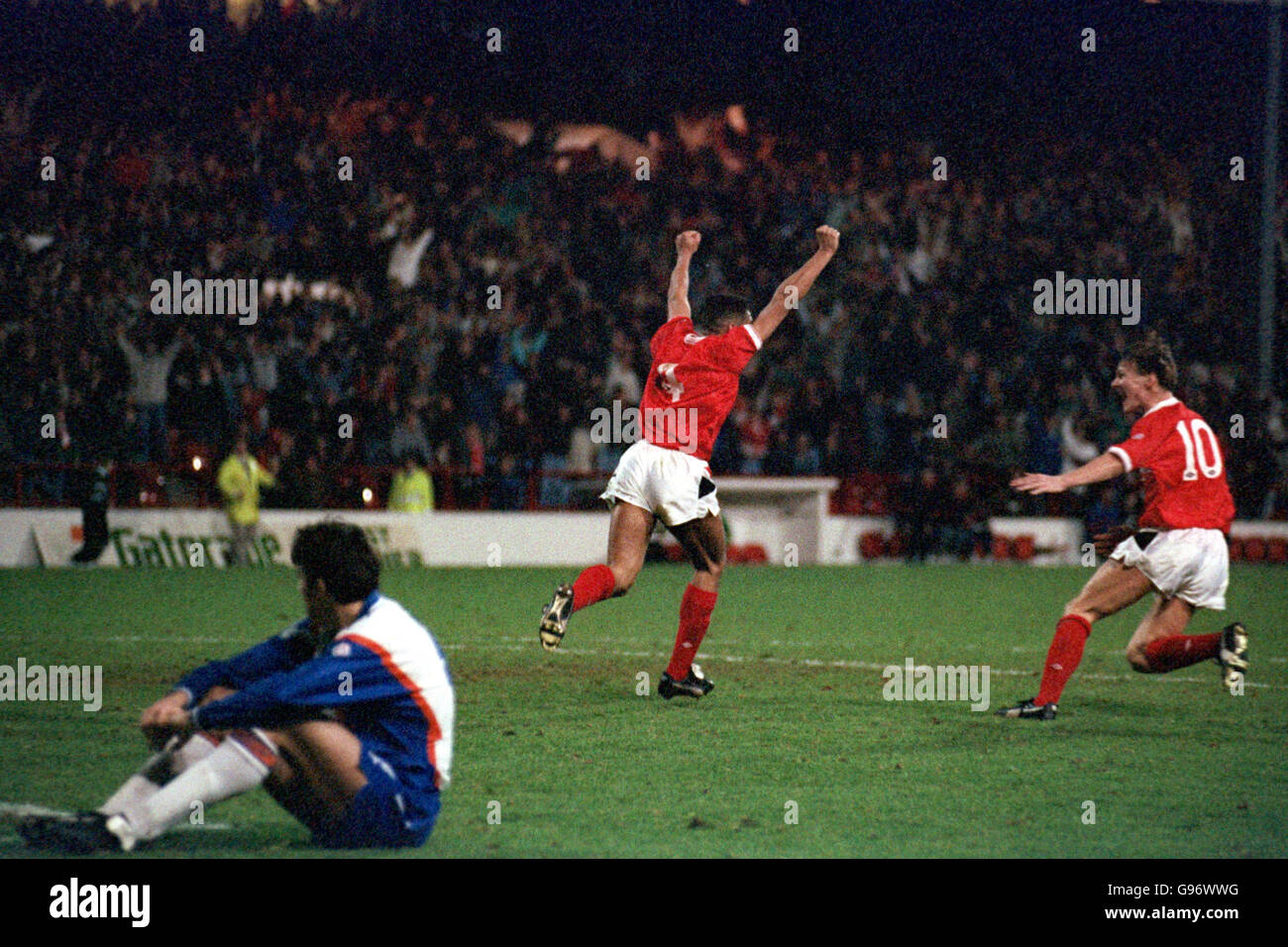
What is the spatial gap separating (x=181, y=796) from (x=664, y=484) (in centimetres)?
463

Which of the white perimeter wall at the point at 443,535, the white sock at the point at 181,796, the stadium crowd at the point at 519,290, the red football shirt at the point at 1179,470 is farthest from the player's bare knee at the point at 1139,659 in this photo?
the stadium crowd at the point at 519,290

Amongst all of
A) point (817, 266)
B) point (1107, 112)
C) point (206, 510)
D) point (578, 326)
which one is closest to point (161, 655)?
point (817, 266)

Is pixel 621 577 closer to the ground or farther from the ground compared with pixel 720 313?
closer to the ground

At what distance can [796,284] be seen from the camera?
357 inches

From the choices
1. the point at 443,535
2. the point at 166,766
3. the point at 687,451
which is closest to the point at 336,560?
the point at 166,766

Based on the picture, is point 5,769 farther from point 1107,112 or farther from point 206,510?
point 1107,112

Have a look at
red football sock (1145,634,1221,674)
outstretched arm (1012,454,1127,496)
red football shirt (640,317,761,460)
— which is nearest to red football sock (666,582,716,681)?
red football shirt (640,317,761,460)

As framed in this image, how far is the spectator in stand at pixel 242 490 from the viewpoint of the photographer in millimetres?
18844

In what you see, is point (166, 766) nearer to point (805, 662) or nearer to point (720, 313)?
point (720, 313)

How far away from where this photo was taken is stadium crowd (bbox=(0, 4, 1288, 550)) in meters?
19.3

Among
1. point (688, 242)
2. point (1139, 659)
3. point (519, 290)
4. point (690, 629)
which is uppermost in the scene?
A: point (519, 290)

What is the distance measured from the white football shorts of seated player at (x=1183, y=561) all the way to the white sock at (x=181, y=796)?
5.34 m

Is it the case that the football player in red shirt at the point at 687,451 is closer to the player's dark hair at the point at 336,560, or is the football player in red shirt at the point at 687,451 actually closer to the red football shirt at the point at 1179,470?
the red football shirt at the point at 1179,470

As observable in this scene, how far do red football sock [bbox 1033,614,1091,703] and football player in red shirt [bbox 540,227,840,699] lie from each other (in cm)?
187
